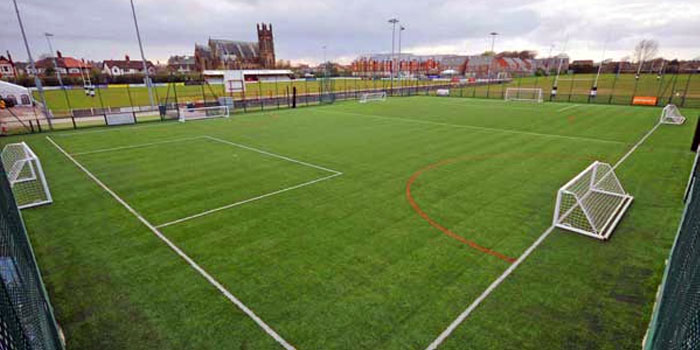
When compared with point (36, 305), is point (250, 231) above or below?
below

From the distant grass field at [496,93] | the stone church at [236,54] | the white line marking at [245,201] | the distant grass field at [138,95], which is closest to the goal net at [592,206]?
the white line marking at [245,201]

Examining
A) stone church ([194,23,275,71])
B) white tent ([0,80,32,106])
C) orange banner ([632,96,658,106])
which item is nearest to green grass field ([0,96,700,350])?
orange banner ([632,96,658,106])

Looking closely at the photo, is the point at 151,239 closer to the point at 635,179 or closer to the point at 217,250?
the point at 217,250

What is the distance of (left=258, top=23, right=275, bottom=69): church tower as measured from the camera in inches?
4737

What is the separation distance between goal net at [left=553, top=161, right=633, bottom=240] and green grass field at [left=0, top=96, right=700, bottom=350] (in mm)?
274

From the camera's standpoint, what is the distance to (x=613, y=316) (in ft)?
17.2

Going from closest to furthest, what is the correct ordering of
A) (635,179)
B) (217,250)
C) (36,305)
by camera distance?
(36,305)
(217,250)
(635,179)

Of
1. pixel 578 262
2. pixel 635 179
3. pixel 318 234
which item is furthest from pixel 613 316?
pixel 635 179

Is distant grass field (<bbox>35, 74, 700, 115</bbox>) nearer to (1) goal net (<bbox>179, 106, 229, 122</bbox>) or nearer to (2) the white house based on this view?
(1) goal net (<bbox>179, 106, 229, 122</bbox>)

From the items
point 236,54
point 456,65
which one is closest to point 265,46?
point 236,54

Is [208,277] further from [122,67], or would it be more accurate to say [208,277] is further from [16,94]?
[122,67]

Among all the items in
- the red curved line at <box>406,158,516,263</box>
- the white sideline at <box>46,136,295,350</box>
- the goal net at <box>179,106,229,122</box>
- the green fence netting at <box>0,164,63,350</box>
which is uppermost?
the green fence netting at <box>0,164,63,350</box>

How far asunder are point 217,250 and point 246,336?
9.08ft

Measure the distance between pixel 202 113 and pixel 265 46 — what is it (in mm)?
102587
